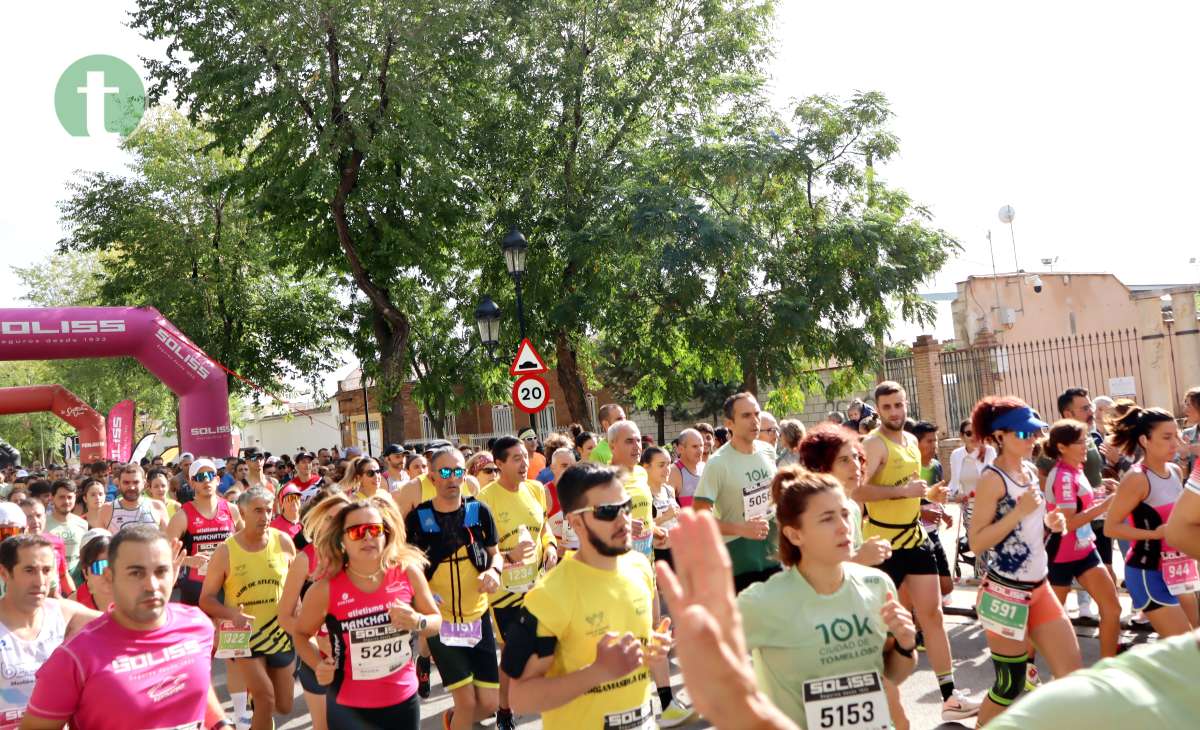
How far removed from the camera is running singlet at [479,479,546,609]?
777cm

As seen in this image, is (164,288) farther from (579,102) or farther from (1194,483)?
(1194,483)

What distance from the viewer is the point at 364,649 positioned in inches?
207

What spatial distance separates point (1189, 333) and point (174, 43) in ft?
70.4

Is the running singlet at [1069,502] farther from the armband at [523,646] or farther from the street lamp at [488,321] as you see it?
the street lamp at [488,321]

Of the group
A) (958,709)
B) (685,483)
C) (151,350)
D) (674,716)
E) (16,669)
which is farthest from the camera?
(151,350)

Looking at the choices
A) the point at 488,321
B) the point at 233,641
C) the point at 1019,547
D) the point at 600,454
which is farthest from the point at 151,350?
the point at 1019,547

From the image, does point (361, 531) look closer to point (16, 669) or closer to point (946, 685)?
point (16, 669)

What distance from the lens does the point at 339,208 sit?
893 inches

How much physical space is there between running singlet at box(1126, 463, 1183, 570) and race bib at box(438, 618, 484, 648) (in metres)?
3.91

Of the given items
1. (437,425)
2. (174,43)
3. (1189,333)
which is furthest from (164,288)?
(1189,333)

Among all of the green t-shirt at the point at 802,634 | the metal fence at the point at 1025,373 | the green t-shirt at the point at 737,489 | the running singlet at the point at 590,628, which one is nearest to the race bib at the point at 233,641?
the green t-shirt at the point at 737,489

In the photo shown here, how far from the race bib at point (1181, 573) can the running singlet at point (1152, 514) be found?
6 cm

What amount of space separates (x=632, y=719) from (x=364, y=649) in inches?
62.1

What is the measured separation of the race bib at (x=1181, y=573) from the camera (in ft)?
21.5
